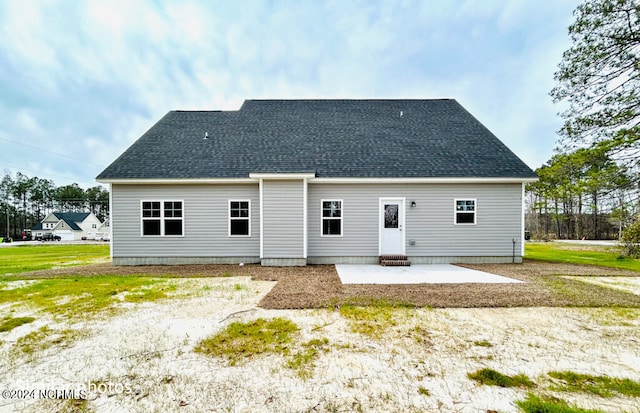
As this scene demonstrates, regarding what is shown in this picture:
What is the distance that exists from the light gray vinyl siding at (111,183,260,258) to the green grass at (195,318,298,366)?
582 cm

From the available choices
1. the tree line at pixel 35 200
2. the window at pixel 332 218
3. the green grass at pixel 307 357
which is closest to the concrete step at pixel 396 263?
the window at pixel 332 218

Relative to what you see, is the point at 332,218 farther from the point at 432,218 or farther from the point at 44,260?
the point at 44,260

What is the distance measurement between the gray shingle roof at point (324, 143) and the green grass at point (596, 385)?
728cm

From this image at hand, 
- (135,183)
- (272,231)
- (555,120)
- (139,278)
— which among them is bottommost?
(139,278)

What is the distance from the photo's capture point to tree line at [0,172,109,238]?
4753cm

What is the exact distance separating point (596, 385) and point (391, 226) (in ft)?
23.6

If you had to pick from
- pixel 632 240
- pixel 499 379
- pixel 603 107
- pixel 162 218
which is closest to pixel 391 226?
pixel 499 379

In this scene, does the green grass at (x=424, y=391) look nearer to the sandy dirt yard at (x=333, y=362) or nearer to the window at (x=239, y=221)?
the sandy dirt yard at (x=333, y=362)

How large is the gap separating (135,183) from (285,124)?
6466mm

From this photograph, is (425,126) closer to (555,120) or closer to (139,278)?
(555,120)

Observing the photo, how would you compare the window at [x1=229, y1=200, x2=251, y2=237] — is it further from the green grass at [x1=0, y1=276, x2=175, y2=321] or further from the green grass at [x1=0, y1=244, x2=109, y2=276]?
the green grass at [x1=0, y1=244, x2=109, y2=276]

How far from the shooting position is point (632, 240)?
9984 millimetres

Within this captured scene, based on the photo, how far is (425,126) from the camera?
11.8 m

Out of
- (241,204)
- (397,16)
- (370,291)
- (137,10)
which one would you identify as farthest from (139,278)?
(397,16)
